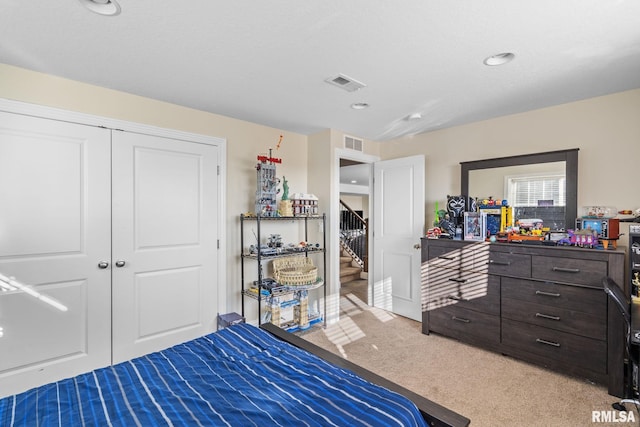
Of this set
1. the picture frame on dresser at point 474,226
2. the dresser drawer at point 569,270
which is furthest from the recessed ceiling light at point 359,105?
the dresser drawer at point 569,270

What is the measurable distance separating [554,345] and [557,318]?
0.75 ft

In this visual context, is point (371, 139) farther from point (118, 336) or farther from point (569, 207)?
point (118, 336)

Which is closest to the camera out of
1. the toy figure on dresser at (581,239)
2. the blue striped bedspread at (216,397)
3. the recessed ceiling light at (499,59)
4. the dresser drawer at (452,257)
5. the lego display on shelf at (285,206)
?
the blue striped bedspread at (216,397)

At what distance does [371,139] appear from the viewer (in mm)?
4281

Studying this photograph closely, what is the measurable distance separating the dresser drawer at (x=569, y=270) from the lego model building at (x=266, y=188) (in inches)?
99.7

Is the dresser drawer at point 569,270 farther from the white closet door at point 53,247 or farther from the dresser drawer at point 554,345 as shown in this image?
the white closet door at point 53,247

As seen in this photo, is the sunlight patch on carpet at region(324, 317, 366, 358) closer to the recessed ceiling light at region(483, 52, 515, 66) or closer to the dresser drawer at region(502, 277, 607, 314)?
the dresser drawer at region(502, 277, 607, 314)

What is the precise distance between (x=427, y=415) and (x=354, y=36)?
6.44 feet

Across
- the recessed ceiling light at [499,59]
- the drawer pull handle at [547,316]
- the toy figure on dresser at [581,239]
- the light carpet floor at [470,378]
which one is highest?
the recessed ceiling light at [499,59]

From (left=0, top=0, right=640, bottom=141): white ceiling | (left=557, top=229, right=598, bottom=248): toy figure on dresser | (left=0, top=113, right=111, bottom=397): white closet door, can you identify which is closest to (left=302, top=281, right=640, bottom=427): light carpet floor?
(left=557, top=229, right=598, bottom=248): toy figure on dresser

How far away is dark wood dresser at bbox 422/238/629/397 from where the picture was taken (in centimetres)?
231

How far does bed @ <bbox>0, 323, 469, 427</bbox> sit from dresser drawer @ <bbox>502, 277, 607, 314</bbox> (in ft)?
6.48

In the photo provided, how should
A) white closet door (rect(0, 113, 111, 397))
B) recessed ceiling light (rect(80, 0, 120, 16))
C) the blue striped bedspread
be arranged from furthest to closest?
white closet door (rect(0, 113, 111, 397)) → recessed ceiling light (rect(80, 0, 120, 16)) → the blue striped bedspread

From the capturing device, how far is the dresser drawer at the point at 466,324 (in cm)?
289
